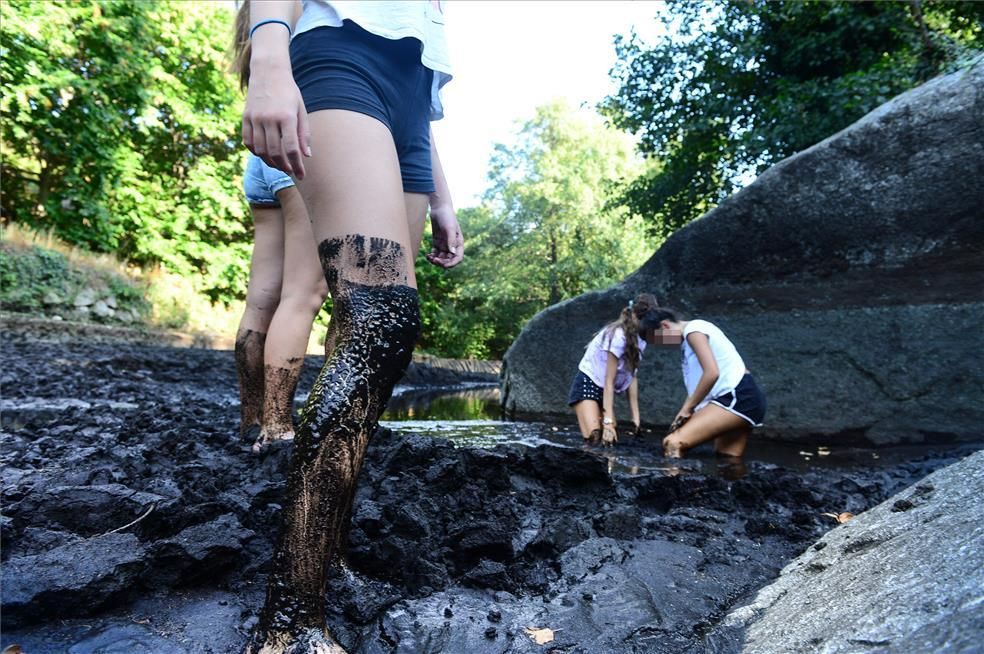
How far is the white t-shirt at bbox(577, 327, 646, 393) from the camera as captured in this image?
554 cm

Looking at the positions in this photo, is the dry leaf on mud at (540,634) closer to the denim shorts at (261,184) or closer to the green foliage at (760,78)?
the denim shorts at (261,184)

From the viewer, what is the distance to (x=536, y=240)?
82.7 feet

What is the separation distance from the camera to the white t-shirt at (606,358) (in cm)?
554

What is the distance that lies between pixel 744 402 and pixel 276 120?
421 centimetres

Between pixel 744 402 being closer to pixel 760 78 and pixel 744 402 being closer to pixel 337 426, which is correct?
pixel 337 426

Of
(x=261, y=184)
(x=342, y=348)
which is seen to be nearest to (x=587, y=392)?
(x=261, y=184)

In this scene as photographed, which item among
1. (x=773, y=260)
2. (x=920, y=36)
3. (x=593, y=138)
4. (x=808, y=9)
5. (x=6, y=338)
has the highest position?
(x=593, y=138)

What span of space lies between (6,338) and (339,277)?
9677 mm

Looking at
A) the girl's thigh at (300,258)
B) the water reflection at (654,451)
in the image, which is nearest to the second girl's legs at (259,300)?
the girl's thigh at (300,258)

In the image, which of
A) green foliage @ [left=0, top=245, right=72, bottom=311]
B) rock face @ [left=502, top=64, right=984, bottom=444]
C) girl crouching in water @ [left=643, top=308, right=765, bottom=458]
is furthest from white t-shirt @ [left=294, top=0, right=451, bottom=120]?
green foliage @ [left=0, top=245, right=72, bottom=311]

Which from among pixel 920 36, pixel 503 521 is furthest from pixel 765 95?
pixel 503 521

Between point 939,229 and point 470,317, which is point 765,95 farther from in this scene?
point 470,317

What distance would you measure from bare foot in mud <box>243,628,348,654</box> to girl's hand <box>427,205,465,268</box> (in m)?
1.30

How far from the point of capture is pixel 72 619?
4.36ft
